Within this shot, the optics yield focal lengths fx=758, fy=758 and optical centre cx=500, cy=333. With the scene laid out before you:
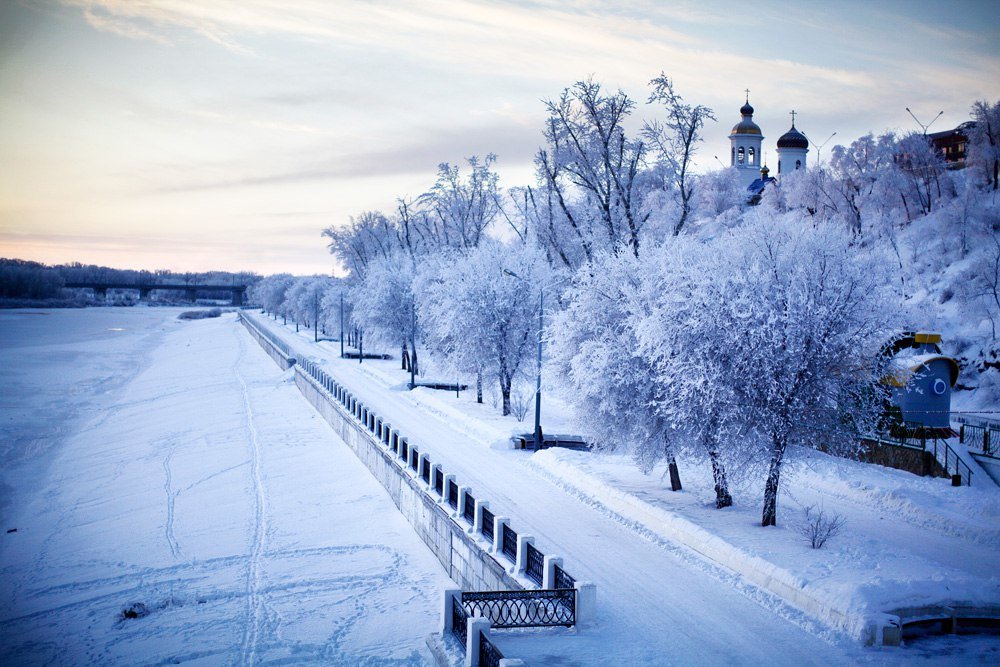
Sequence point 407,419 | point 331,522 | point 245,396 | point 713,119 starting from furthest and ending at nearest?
1. point 245,396
2. point 407,419
3. point 713,119
4. point 331,522

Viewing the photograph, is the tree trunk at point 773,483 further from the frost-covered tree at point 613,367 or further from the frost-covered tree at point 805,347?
the frost-covered tree at point 613,367

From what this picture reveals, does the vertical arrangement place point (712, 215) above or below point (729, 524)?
above

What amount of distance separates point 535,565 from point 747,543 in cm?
462

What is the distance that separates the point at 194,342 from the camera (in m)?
99.1

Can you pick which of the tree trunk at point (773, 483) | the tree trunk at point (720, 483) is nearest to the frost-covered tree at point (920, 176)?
the tree trunk at point (720, 483)

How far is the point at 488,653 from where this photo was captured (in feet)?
34.9

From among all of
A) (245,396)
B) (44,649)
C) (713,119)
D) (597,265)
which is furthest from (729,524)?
(245,396)

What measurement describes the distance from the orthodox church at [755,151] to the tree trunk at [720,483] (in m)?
89.3

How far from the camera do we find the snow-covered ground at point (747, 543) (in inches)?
480

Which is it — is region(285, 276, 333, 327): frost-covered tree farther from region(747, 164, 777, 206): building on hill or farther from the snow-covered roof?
the snow-covered roof

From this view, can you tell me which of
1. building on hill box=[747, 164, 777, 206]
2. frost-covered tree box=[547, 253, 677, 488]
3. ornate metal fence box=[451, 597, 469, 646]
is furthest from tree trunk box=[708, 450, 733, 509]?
building on hill box=[747, 164, 777, 206]

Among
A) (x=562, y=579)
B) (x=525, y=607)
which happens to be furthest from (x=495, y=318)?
(x=525, y=607)

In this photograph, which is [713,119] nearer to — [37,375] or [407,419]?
[407,419]

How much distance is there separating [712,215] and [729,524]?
2964 inches
